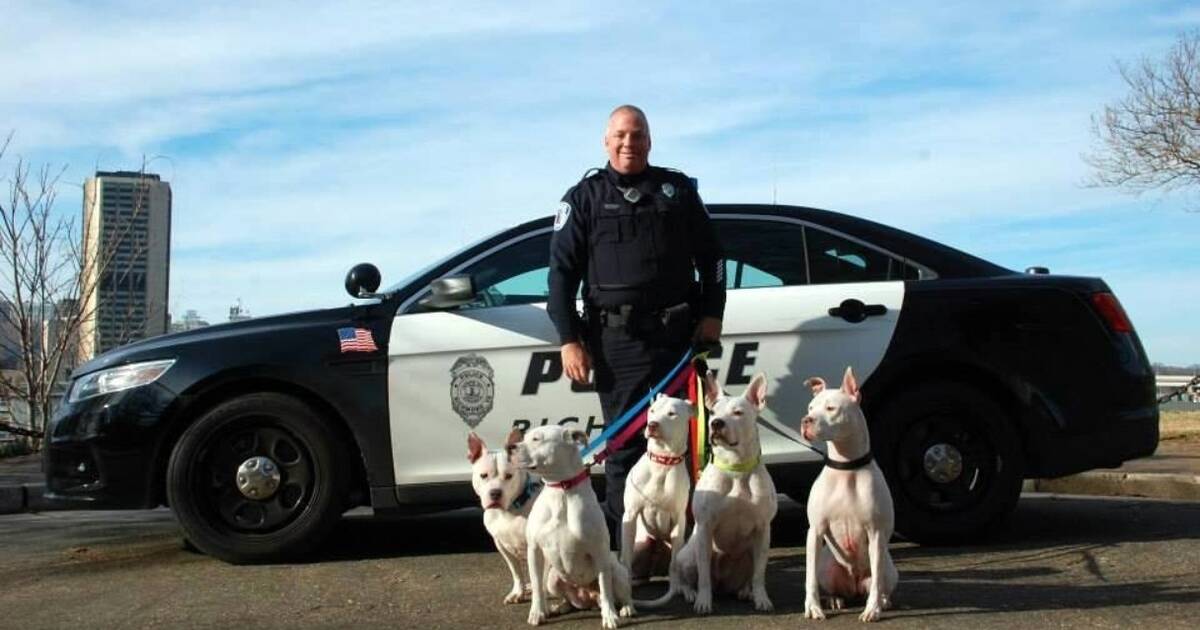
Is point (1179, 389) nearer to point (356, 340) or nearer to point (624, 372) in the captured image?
point (624, 372)

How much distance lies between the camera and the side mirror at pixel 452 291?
5.36 m

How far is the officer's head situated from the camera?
4840 millimetres

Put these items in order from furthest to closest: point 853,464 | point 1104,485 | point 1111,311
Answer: point 1104,485 → point 1111,311 → point 853,464

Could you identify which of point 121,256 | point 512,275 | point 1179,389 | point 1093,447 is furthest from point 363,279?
point 1179,389

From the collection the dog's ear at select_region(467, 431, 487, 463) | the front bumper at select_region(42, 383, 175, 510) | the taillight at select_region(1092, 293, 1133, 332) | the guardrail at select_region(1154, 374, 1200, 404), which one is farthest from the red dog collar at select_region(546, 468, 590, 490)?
Result: the guardrail at select_region(1154, 374, 1200, 404)

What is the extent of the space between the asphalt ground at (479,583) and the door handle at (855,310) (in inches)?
45.1

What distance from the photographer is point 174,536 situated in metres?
6.84

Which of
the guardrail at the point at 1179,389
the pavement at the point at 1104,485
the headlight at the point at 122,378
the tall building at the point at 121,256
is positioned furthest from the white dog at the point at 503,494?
the tall building at the point at 121,256

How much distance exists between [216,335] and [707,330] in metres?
2.40

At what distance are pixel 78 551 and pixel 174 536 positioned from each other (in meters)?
0.61

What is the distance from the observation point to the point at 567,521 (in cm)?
406

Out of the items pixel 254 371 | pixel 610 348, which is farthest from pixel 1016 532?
pixel 254 371

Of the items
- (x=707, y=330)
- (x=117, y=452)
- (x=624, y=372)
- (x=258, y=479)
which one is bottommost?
(x=258, y=479)

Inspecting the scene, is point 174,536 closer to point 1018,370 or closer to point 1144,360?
point 1018,370
